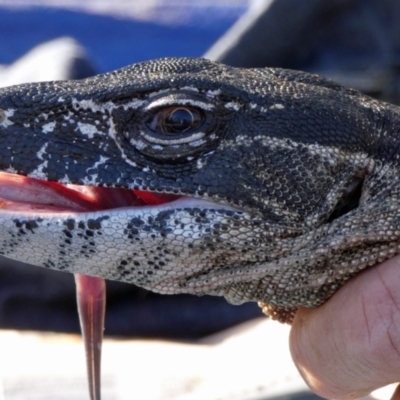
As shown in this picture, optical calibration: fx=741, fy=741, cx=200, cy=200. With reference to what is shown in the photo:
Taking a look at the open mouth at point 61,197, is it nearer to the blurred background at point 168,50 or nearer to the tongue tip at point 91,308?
the tongue tip at point 91,308

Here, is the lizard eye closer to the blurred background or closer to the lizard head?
the lizard head

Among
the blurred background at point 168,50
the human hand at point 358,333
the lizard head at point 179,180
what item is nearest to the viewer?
the lizard head at point 179,180

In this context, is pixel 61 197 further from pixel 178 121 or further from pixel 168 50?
pixel 168 50

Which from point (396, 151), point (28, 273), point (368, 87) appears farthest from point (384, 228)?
point (368, 87)

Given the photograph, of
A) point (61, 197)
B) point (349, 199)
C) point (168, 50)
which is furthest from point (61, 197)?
point (168, 50)

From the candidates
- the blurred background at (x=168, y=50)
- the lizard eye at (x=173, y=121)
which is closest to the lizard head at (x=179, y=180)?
the lizard eye at (x=173, y=121)

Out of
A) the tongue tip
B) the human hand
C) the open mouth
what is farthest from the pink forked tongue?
the human hand

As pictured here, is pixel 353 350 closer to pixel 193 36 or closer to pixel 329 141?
pixel 329 141
